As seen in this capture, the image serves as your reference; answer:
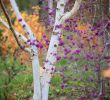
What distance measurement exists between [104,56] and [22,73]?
2.94 metres

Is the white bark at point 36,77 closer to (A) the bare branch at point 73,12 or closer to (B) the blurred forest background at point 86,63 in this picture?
(B) the blurred forest background at point 86,63

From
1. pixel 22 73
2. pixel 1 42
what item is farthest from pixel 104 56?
pixel 22 73

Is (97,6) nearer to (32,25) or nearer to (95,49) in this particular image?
(95,49)

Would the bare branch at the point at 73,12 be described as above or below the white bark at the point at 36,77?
above

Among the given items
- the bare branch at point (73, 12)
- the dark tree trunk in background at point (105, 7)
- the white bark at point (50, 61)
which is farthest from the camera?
the dark tree trunk in background at point (105, 7)

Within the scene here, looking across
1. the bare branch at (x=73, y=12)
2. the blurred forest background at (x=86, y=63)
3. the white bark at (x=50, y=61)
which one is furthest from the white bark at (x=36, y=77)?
the bare branch at (x=73, y=12)

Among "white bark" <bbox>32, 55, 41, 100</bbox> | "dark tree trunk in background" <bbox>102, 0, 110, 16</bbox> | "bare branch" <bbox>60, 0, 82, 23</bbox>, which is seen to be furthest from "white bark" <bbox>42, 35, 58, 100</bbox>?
"dark tree trunk in background" <bbox>102, 0, 110, 16</bbox>

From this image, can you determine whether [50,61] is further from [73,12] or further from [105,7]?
[105,7]

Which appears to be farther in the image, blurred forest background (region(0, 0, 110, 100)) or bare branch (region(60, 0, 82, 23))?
blurred forest background (region(0, 0, 110, 100))

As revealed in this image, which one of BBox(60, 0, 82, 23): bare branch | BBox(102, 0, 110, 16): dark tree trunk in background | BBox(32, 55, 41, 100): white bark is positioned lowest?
BBox(32, 55, 41, 100): white bark

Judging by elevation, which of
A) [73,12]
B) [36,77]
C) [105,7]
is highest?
[105,7]

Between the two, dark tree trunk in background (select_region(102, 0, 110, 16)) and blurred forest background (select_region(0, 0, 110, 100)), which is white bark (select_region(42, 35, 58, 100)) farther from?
dark tree trunk in background (select_region(102, 0, 110, 16))

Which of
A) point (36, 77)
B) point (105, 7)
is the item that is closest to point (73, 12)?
point (105, 7)

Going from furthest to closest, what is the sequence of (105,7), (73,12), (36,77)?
(105,7) < (36,77) < (73,12)
